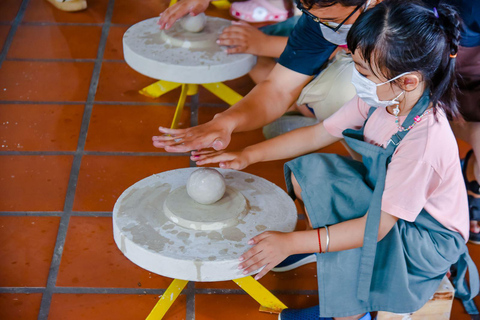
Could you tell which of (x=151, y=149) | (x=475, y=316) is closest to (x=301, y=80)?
(x=151, y=149)

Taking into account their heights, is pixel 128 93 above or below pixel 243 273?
below

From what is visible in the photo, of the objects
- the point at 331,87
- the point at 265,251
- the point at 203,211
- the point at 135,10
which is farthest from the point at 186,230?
the point at 135,10

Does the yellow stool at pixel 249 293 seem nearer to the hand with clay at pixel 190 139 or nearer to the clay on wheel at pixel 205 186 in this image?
the clay on wheel at pixel 205 186

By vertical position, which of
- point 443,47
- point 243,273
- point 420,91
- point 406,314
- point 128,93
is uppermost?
point 443,47

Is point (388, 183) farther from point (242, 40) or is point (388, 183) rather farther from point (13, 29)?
point (13, 29)

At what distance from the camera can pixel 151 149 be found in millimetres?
2410

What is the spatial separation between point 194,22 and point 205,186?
1135 mm

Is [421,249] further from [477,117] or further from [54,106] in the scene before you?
[54,106]

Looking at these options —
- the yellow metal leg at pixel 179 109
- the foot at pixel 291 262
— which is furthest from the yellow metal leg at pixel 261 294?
the yellow metal leg at pixel 179 109

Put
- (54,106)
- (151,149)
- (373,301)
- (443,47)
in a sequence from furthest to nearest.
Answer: (54,106) → (151,149) → (373,301) → (443,47)

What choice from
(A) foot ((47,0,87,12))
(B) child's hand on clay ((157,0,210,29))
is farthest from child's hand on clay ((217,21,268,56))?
(A) foot ((47,0,87,12))

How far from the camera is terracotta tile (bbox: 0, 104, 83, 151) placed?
2393 mm

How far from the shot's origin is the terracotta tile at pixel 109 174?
212 centimetres

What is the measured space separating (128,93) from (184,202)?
133cm
